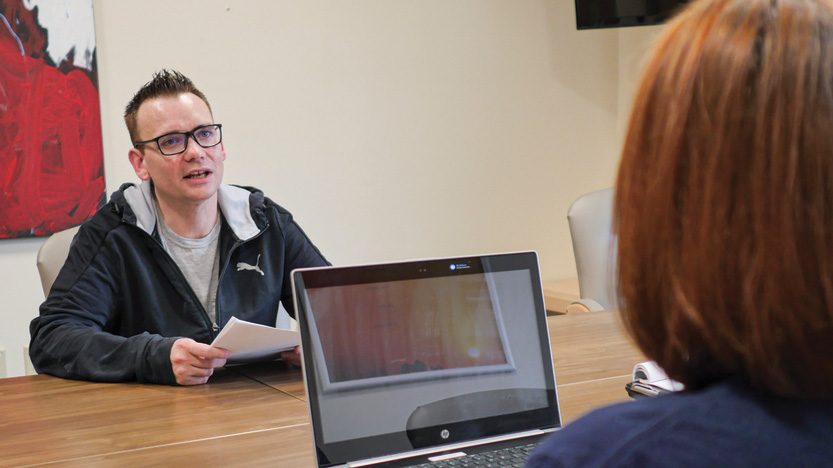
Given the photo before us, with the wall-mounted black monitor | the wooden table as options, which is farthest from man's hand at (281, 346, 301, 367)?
the wall-mounted black monitor

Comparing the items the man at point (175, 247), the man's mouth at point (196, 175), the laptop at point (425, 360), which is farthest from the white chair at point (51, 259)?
the laptop at point (425, 360)

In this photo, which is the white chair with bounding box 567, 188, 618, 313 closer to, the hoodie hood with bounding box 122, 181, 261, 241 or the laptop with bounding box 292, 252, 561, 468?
the hoodie hood with bounding box 122, 181, 261, 241

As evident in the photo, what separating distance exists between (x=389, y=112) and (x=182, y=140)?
4.87 feet

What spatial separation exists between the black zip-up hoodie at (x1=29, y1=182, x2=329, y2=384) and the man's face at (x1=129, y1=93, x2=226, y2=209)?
7cm

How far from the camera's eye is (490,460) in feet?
3.21

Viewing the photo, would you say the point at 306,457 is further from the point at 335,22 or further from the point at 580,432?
the point at 335,22

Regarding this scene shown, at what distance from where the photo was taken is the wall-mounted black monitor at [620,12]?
3.14m

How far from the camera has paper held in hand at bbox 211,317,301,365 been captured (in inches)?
54.1

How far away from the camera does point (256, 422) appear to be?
4.11 ft

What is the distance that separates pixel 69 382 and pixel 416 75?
2.16m

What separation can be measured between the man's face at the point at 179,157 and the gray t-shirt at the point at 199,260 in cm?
8

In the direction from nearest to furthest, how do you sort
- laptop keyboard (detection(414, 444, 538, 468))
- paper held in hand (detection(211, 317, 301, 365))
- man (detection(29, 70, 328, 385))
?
laptop keyboard (detection(414, 444, 538, 468)) < paper held in hand (detection(211, 317, 301, 365)) < man (detection(29, 70, 328, 385))

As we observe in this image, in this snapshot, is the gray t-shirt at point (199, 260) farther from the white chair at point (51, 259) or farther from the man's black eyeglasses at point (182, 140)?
the white chair at point (51, 259)

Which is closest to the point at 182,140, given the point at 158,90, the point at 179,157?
the point at 179,157
